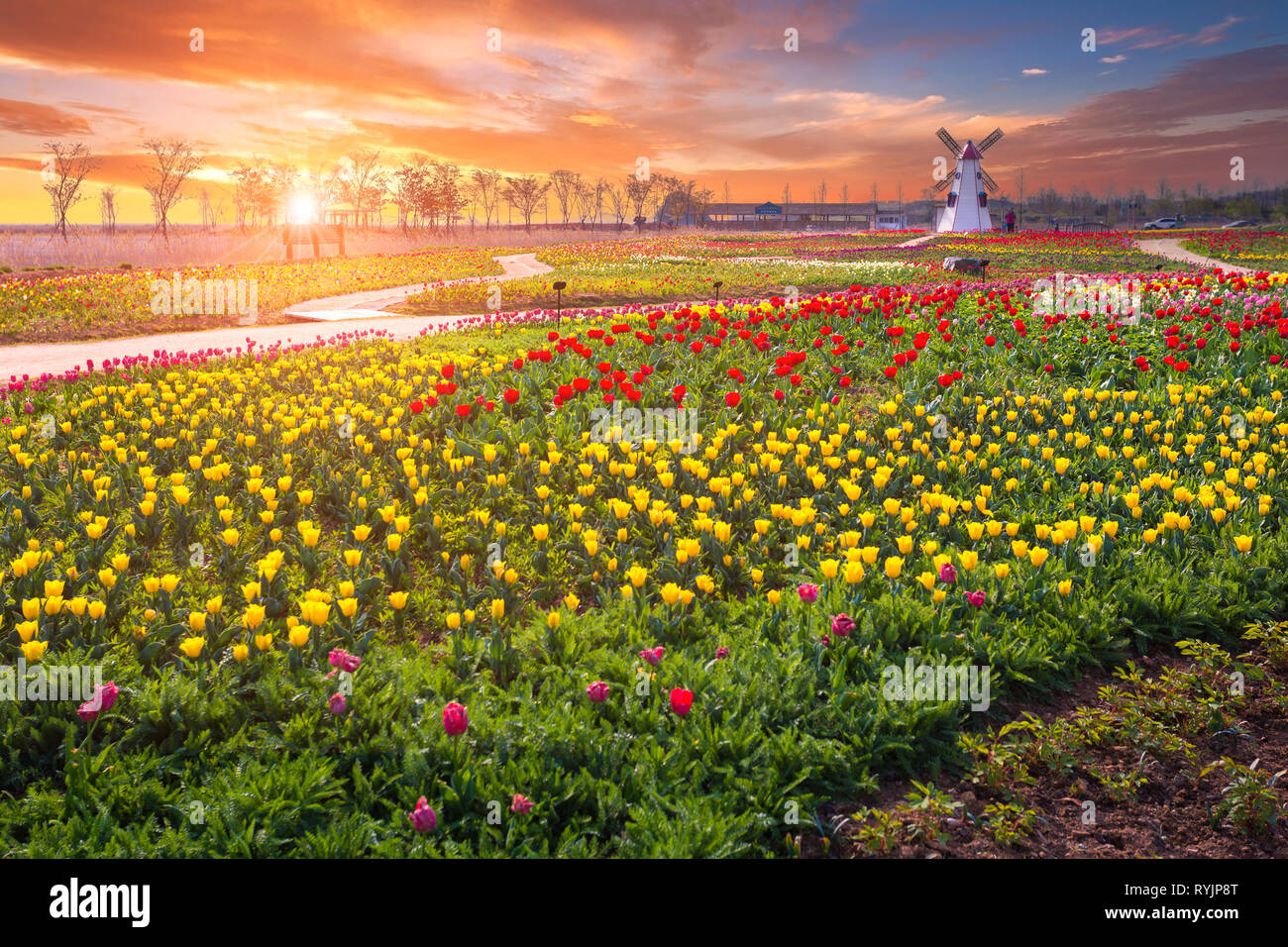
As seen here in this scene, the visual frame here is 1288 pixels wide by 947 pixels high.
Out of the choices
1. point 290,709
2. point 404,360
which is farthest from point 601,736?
point 404,360

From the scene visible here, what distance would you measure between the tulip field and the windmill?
6840 centimetres

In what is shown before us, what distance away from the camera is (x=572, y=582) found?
5125mm

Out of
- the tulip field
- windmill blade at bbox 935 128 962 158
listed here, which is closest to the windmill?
windmill blade at bbox 935 128 962 158

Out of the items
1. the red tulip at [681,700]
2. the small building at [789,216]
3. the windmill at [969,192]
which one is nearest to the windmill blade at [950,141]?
the windmill at [969,192]

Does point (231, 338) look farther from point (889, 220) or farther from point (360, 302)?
point (889, 220)

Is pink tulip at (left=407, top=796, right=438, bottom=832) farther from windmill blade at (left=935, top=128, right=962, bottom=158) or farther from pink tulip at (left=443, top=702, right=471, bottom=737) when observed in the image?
windmill blade at (left=935, top=128, right=962, bottom=158)

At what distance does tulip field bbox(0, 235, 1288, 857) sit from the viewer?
3131mm

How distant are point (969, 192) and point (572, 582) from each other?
77.2m

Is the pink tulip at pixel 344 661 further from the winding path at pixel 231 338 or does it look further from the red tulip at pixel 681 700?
the winding path at pixel 231 338

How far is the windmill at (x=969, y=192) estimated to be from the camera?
233ft

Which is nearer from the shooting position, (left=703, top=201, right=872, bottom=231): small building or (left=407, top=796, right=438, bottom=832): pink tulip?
(left=407, top=796, right=438, bottom=832): pink tulip

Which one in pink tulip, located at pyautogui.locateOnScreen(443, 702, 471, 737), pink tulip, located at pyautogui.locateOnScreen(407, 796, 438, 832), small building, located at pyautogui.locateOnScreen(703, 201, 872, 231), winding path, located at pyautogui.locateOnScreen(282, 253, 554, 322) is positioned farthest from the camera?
small building, located at pyautogui.locateOnScreen(703, 201, 872, 231)
